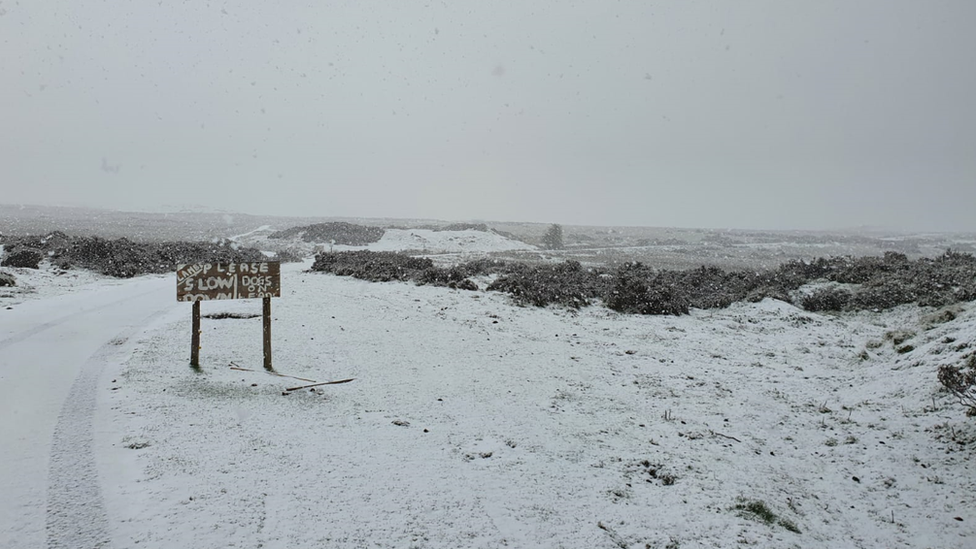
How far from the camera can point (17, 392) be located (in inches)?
210

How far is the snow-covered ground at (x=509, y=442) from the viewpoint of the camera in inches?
144

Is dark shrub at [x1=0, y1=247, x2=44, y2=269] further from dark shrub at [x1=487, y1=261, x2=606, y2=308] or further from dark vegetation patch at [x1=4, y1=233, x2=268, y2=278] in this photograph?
dark shrub at [x1=487, y1=261, x2=606, y2=308]

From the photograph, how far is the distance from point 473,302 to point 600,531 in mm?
9997

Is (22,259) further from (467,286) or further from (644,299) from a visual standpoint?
(644,299)

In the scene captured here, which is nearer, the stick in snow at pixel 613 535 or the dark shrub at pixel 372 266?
the stick in snow at pixel 613 535

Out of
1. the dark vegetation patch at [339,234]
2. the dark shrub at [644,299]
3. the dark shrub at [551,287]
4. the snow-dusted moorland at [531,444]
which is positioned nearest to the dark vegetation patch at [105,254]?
the snow-dusted moorland at [531,444]

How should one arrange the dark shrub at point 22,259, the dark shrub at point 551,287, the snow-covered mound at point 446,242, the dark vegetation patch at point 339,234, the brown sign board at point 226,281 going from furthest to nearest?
the dark vegetation patch at point 339,234 → the snow-covered mound at point 446,242 → the dark shrub at point 22,259 → the dark shrub at point 551,287 → the brown sign board at point 226,281

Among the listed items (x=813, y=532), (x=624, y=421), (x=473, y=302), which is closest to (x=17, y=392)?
(x=624, y=421)

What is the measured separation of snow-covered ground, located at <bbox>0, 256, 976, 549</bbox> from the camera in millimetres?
3670

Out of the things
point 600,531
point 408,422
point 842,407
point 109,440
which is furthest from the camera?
point 842,407

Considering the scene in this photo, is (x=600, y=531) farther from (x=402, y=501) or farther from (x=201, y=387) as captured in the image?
(x=201, y=387)

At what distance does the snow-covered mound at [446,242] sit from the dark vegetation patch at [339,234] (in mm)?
1207

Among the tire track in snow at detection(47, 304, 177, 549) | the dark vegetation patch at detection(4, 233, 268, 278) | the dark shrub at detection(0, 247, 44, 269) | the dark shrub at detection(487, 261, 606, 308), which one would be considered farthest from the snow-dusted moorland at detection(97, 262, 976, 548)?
the dark vegetation patch at detection(4, 233, 268, 278)

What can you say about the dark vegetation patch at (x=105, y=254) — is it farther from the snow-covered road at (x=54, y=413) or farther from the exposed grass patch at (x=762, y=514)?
the exposed grass patch at (x=762, y=514)
